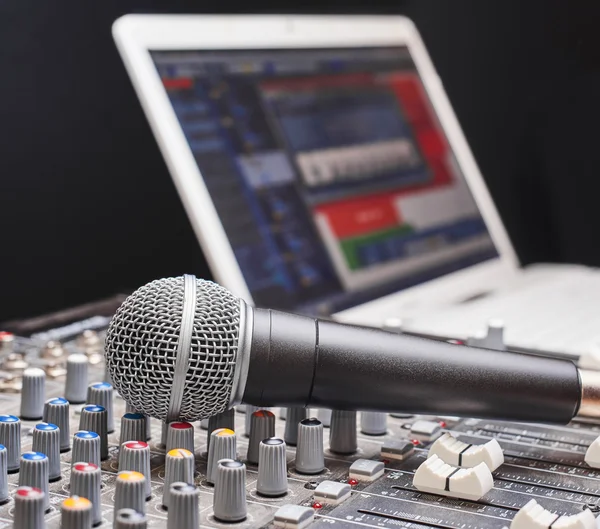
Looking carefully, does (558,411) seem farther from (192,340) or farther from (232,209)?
(232,209)

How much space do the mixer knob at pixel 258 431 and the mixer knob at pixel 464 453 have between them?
8.3 inches

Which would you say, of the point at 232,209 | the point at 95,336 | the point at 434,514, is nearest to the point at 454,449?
the point at 434,514

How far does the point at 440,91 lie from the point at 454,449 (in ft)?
5.71

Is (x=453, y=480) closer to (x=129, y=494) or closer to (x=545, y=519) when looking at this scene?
(x=545, y=519)

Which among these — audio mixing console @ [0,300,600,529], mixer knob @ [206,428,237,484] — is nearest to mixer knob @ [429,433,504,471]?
audio mixing console @ [0,300,600,529]

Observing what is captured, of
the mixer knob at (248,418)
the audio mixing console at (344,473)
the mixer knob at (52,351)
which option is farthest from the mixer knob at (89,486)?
the mixer knob at (52,351)

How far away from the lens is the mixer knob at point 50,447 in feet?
4.30

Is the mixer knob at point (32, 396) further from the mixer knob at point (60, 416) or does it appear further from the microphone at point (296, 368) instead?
the microphone at point (296, 368)

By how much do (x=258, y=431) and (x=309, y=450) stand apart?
0.26 ft

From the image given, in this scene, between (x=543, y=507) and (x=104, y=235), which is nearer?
(x=543, y=507)

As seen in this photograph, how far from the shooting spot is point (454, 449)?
138 cm

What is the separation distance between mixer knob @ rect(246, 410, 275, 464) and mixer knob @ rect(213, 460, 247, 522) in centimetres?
20

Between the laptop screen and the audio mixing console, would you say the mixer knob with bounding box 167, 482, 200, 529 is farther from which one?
the laptop screen

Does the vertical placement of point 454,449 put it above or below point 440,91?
below
